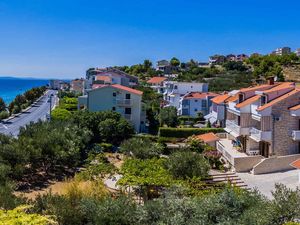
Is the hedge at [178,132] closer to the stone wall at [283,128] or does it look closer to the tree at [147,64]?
the stone wall at [283,128]

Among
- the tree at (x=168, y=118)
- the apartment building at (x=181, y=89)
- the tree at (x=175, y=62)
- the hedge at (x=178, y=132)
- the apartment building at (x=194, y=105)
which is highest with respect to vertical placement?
the tree at (x=175, y=62)

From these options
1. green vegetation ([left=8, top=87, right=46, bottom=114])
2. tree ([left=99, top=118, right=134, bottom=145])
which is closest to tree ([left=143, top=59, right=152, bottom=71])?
green vegetation ([left=8, top=87, right=46, bottom=114])

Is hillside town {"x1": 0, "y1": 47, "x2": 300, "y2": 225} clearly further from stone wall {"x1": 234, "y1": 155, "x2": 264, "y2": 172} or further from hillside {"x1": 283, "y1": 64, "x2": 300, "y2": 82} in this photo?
hillside {"x1": 283, "y1": 64, "x2": 300, "y2": 82}

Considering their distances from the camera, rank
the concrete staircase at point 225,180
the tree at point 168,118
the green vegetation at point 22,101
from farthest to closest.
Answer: the green vegetation at point 22,101, the tree at point 168,118, the concrete staircase at point 225,180

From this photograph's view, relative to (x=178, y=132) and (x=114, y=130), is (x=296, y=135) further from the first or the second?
(x=114, y=130)

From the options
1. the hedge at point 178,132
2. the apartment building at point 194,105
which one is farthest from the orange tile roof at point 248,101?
the apartment building at point 194,105

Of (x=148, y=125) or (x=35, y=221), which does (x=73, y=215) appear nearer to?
(x=35, y=221)
